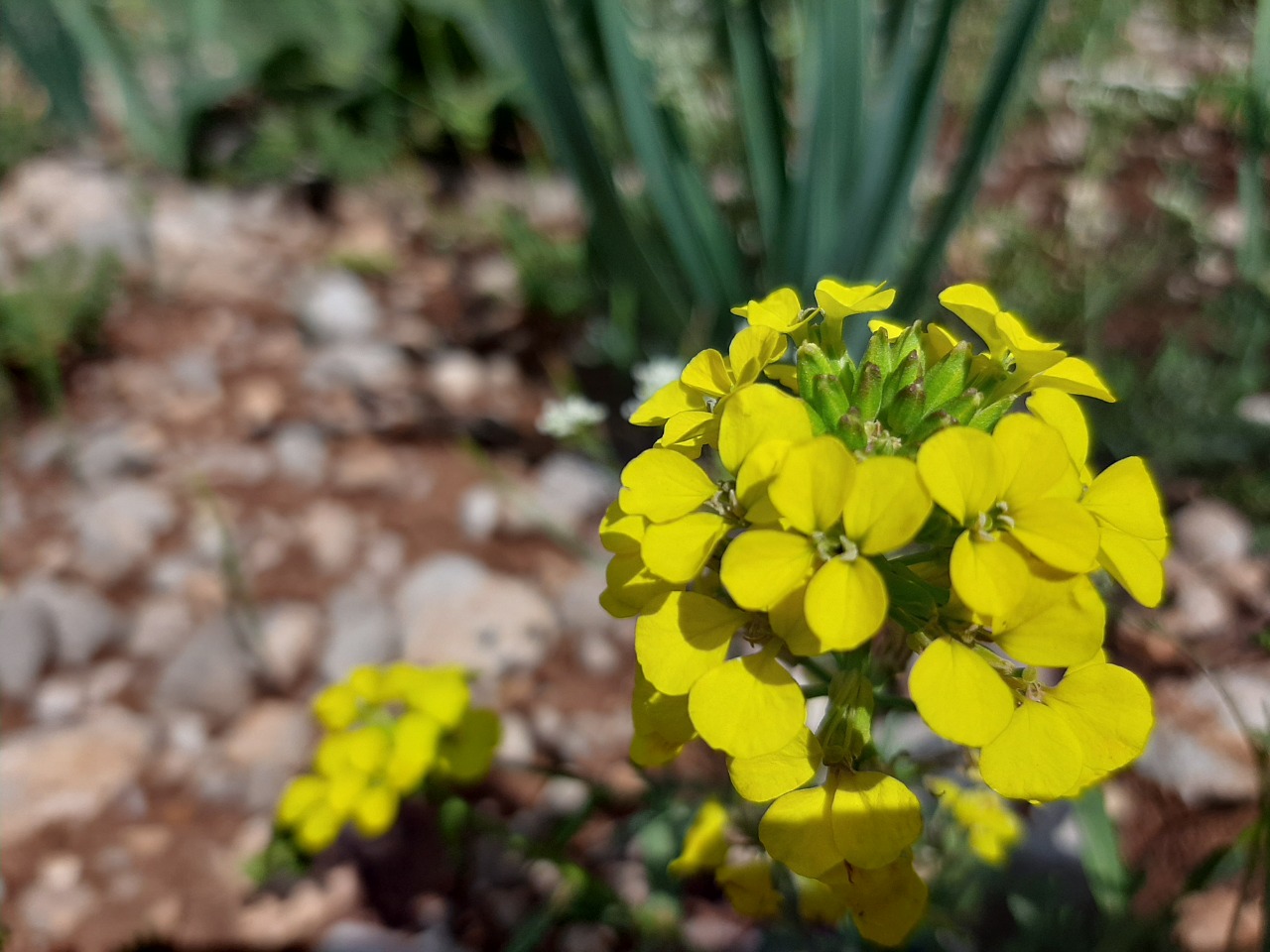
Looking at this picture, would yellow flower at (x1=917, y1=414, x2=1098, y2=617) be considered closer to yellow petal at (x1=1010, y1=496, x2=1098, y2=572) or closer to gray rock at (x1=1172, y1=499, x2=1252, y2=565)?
yellow petal at (x1=1010, y1=496, x2=1098, y2=572)

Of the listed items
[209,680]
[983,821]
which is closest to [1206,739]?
[983,821]

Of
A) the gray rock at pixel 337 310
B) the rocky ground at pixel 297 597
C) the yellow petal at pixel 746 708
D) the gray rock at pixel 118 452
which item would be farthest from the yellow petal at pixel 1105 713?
the gray rock at pixel 337 310

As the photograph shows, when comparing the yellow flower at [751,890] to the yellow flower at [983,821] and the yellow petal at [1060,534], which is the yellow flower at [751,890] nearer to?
the yellow flower at [983,821]

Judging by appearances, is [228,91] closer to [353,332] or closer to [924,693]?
[353,332]

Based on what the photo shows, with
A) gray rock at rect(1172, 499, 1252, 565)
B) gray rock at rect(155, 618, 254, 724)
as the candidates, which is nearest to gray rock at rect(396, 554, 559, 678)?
gray rock at rect(155, 618, 254, 724)

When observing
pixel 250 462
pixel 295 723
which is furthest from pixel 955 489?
pixel 250 462

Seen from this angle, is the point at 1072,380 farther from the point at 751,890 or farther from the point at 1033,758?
the point at 751,890
